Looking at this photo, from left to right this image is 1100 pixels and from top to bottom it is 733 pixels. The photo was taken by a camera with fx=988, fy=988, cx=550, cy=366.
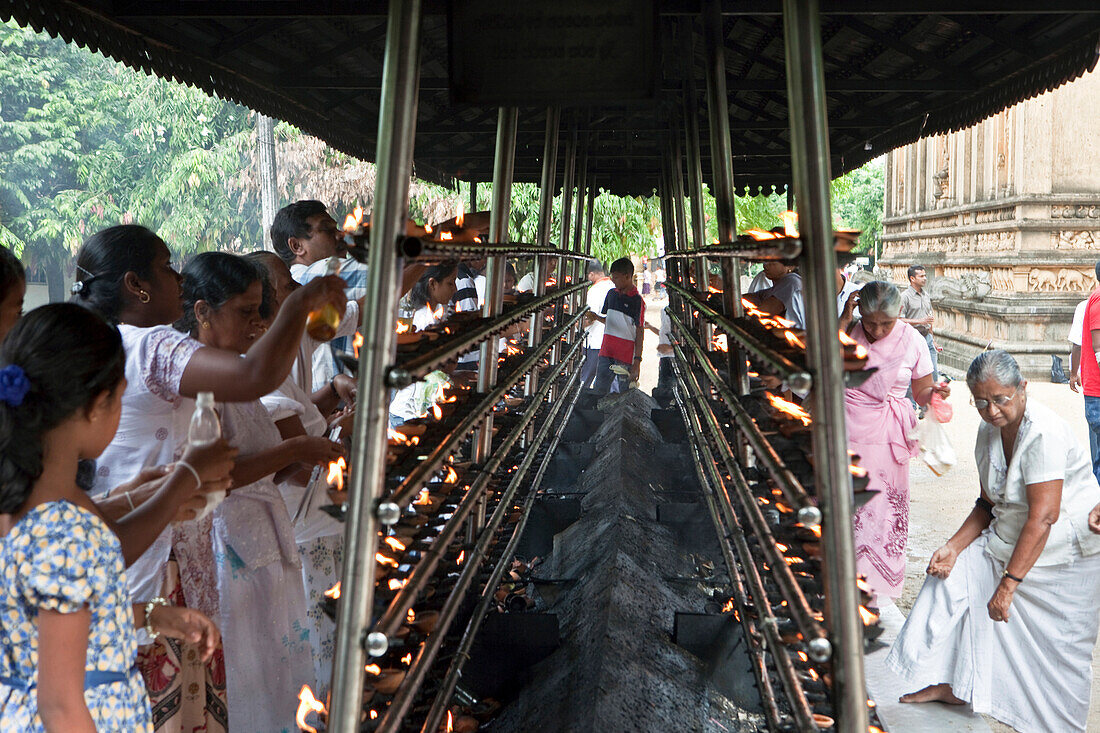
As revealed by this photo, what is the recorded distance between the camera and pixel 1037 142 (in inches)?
604

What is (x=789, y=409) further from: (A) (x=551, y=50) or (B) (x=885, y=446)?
(B) (x=885, y=446)

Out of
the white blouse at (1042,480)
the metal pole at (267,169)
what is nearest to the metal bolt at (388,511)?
the white blouse at (1042,480)

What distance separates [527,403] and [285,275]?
160 cm

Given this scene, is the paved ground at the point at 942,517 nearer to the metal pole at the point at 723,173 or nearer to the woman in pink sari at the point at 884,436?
the woman in pink sari at the point at 884,436

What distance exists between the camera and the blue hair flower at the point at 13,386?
73.4 inches

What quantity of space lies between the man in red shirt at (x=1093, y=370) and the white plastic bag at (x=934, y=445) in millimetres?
2787

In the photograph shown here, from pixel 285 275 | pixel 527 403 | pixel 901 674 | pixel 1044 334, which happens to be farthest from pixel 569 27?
pixel 1044 334

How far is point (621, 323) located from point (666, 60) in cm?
455

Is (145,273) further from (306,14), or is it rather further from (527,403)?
(527,403)

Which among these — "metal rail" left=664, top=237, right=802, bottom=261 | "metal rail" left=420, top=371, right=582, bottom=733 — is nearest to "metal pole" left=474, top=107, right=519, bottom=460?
"metal rail" left=420, top=371, right=582, bottom=733

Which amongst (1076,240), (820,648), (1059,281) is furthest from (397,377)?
(1076,240)

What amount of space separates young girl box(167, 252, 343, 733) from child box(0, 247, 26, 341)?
593 mm

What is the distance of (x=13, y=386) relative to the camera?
187cm

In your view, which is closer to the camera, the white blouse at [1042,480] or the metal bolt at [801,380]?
the metal bolt at [801,380]
